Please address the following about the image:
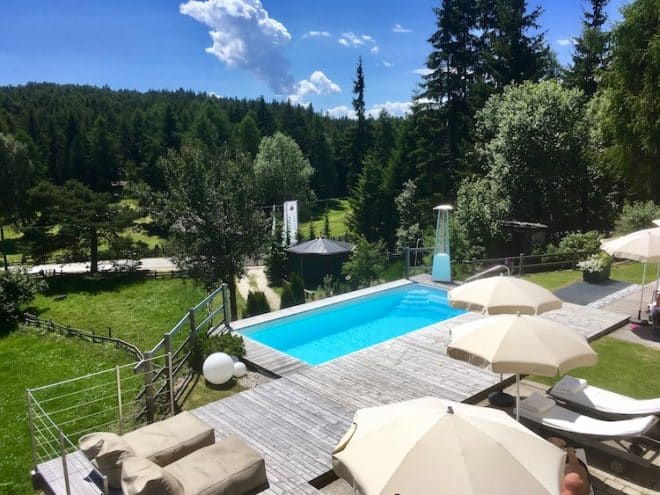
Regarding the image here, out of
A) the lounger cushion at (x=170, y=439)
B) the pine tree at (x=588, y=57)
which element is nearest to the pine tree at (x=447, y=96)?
the pine tree at (x=588, y=57)

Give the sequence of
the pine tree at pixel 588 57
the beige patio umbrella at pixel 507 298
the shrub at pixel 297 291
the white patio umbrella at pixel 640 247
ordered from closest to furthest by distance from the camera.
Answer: the beige patio umbrella at pixel 507 298 < the white patio umbrella at pixel 640 247 < the shrub at pixel 297 291 < the pine tree at pixel 588 57

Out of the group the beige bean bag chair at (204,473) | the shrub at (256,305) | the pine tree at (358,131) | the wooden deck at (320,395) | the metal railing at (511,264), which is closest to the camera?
the beige bean bag chair at (204,473)

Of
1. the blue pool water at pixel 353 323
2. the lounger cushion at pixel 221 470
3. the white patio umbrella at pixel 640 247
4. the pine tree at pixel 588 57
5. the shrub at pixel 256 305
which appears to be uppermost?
the pine tree at pixel 588 57

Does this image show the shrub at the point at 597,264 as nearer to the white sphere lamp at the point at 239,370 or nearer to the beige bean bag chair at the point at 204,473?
the white sphere lamp at the point at 239,370

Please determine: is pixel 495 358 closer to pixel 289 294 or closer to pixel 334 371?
pixel 334 371

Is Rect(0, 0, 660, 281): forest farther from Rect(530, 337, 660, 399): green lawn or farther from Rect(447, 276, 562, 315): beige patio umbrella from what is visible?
Rect(447, 276, 562, 315): beige patio umbrella

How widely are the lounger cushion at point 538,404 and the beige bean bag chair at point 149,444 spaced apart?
451cm

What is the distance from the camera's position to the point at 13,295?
76.3ft

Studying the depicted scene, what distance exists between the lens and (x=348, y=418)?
24.3 feet

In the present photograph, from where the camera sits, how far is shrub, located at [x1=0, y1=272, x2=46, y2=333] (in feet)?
74.6

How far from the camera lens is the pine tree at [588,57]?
2962 centimetres

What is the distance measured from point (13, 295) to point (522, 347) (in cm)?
2540

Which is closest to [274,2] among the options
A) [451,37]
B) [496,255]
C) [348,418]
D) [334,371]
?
[451,37]

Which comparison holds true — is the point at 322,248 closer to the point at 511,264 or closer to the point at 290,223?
the point at 290,223
